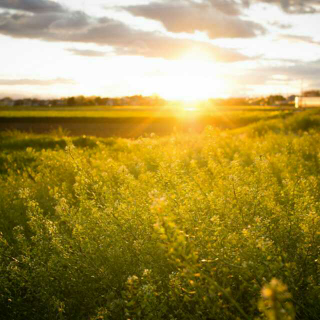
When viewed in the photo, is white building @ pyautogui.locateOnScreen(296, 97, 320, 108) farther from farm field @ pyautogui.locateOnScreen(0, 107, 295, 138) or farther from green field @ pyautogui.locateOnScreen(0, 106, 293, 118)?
farm field @ pyautogui.locateOnScreen(0, 107, 295, 138)

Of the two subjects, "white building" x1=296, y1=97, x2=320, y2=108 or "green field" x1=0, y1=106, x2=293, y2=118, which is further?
"white building" x1=296, y1=97, x2=320, y2=108

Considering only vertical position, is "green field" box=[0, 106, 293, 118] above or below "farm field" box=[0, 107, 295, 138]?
above

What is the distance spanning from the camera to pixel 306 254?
8.64 ft

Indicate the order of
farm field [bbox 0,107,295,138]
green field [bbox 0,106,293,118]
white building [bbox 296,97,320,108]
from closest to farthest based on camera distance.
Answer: farm field [bbox 0,107,295,138], green field [bbox 0,106,293,118], white building [bbox 296,97,320,108]

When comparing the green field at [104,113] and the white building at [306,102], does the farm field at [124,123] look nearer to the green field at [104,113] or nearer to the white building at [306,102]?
the green field at [104,113]

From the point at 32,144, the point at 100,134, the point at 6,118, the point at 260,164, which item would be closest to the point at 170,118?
the point at 100,134

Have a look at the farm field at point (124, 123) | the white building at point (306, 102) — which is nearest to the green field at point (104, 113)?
the farm field at point (124, 123)

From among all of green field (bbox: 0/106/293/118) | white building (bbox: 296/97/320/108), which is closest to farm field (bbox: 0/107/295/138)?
green field (bbox: 0/106/293/118)

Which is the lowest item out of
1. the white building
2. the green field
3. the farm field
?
the farm field

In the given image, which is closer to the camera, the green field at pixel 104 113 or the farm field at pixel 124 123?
the farm field at pixel 124 123

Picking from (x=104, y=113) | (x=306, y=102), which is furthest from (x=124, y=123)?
(x=306, y=102)

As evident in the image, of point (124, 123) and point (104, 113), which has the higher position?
point (104, 113)

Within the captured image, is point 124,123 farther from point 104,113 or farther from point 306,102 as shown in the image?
point 306,102

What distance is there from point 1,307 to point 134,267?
4.37 feet
